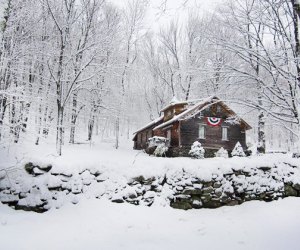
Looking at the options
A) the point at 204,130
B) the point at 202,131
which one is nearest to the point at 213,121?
the point at 204,130

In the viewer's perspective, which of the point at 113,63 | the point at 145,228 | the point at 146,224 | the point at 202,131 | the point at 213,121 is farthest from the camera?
the point at 202,131

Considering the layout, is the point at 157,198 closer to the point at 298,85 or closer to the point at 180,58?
the point at 298,85

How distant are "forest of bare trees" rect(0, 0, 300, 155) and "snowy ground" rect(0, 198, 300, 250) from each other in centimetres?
257

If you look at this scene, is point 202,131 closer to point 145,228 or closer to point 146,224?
point 146,224

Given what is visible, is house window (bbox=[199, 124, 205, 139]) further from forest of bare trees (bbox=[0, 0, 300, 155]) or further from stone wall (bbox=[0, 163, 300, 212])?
stone wall (bbox=[0, 163, 300, 212])

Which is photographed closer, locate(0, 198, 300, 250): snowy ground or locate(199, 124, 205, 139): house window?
locate(0, 198, 300, 250): snowy ground

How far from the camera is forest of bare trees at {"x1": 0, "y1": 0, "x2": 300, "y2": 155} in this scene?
9133mm

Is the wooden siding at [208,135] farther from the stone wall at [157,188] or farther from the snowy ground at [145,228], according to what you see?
the snowy ground at [145,228]

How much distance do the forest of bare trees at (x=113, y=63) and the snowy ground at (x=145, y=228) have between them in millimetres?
2573

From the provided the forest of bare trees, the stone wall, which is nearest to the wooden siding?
the forest of bare trees

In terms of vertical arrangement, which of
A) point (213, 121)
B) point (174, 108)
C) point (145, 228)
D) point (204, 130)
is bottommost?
point (145, 228)

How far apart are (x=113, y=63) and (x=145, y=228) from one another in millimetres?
16308

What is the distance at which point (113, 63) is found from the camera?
20953 mm

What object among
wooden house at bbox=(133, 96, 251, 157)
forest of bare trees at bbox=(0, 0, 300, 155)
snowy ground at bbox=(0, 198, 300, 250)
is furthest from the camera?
wooden house at bbox=(133, 96, 251, 157)
